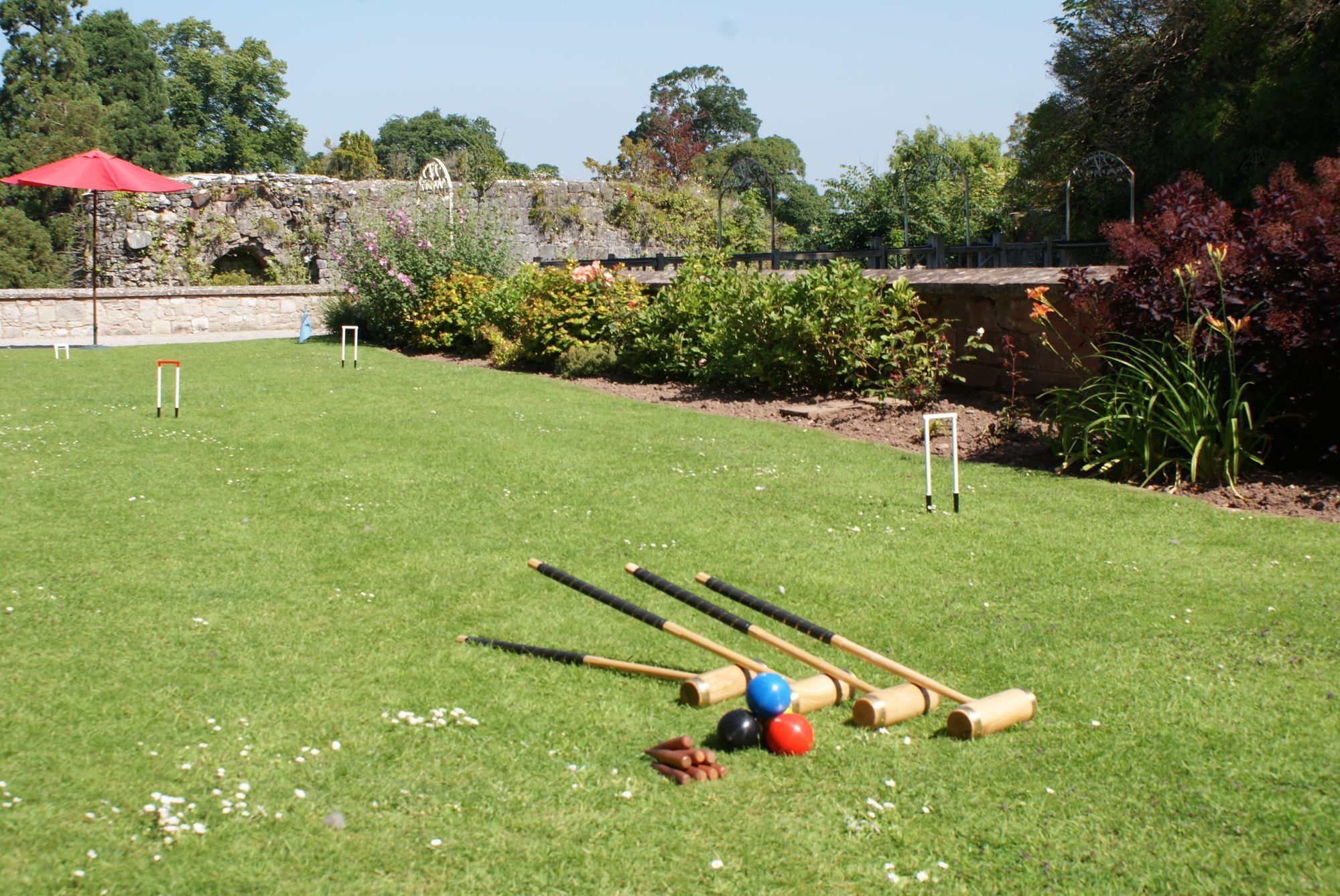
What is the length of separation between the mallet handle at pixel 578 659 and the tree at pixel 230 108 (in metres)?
59.7

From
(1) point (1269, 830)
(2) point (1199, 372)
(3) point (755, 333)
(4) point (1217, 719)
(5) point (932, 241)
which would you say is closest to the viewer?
(1) point (1269, 830)

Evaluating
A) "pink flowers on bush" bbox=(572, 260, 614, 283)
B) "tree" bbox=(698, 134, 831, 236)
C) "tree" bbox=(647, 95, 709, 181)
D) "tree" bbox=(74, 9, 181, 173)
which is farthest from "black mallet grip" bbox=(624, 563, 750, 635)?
"tree" bbox=(74, 9, 181, 173)

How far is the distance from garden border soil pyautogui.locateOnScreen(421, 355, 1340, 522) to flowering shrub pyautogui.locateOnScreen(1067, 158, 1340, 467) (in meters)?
0.40

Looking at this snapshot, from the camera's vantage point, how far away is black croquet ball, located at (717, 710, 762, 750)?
3289 mm

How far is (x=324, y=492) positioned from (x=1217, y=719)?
200 inches

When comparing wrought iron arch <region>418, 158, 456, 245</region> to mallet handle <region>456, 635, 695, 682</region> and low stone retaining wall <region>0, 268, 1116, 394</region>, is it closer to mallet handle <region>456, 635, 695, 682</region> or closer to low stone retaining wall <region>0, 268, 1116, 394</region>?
low stone retaining wall <region>0, 268, 1116, 394</region>

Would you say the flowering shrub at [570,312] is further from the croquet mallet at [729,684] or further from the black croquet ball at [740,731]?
the black croquet ball at [740,731]

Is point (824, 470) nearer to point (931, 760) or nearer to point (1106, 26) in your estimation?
point (931, 760)

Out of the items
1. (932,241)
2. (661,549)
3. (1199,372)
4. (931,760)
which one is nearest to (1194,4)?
(932,241)

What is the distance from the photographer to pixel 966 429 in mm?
8609

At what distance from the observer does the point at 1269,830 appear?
2.83 meters

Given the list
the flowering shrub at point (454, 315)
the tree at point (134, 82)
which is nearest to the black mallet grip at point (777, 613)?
the flowering shrub at point (454, 315)

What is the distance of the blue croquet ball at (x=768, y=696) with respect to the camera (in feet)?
10.8

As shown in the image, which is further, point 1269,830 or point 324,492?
point 324,492
